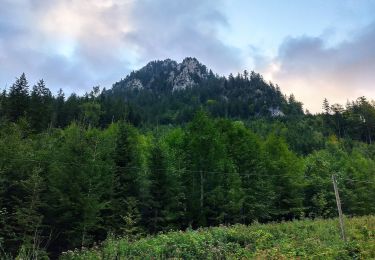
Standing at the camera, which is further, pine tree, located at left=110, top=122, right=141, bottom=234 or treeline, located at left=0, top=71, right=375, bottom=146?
treeline, located at left=0, top=71, right=375, bottom=146

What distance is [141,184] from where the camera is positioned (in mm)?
30859

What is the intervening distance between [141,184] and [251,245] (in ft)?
45.4

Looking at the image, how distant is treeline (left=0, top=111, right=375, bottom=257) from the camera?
23.9 meters

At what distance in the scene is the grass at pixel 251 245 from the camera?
15.3 meters

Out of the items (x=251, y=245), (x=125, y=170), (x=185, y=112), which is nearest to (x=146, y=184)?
(x=125, y=170)

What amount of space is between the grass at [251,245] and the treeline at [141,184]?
365 cm

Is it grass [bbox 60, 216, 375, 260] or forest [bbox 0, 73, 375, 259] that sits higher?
forest [bbox 0, 73, 375, 259]

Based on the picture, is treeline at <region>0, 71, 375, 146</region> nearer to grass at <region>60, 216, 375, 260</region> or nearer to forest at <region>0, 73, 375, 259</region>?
forest at <region>0, 73, 375, 259</region>

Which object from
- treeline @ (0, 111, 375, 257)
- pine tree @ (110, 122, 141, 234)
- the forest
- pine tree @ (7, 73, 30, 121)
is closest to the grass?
the forest

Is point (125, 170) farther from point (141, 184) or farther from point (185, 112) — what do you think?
point (185, 112)

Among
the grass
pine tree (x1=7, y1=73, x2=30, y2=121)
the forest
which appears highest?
pine tree (x1=7, y1=73, x2=30, y2=121)

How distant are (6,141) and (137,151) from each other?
436 inches

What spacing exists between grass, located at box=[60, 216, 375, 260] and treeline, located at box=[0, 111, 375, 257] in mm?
3646

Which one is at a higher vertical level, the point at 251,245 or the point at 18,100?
the point at 18,100
